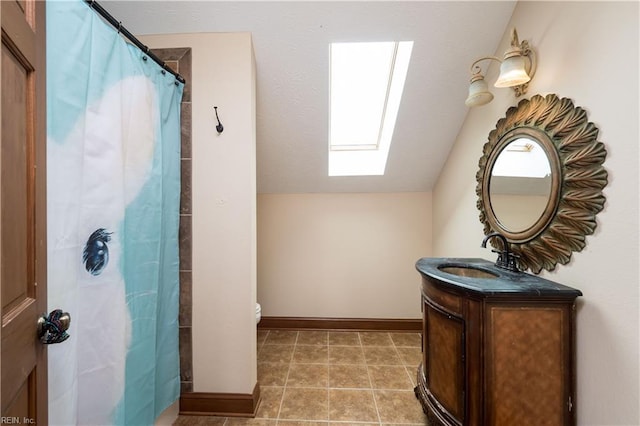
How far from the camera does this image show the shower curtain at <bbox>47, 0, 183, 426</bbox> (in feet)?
2.64

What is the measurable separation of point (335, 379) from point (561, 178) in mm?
1853

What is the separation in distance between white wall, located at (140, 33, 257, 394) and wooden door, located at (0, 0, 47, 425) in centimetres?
85

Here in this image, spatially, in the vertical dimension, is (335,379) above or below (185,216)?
below

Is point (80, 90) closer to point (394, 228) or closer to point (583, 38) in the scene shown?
point (583, 38)

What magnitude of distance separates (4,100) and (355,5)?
1579 millimetres

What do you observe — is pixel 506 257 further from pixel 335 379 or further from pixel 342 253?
pixel 342 253

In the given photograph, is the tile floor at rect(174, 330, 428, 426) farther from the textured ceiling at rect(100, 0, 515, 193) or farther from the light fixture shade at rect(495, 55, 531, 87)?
the light fixture shade at rect(495, 55, 531, 87)

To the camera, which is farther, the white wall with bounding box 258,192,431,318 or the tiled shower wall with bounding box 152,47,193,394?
the white wall with bounding box 258,192,431,318

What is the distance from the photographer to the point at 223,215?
1542 millimetres

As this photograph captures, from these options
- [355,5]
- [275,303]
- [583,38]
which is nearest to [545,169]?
[583,38]

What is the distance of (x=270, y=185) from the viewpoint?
2.58 metres

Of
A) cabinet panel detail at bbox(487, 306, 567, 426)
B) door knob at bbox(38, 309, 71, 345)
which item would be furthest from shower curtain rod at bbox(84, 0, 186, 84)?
cabinet panel detail at bbox(487, 306, 567, 426)

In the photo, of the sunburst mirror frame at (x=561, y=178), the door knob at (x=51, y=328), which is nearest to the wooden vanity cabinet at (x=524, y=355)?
the sunburst mirror frame at (x=561, y=178)

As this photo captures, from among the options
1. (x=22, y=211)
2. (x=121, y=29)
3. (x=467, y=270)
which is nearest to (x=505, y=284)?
(x=467, y=270)
